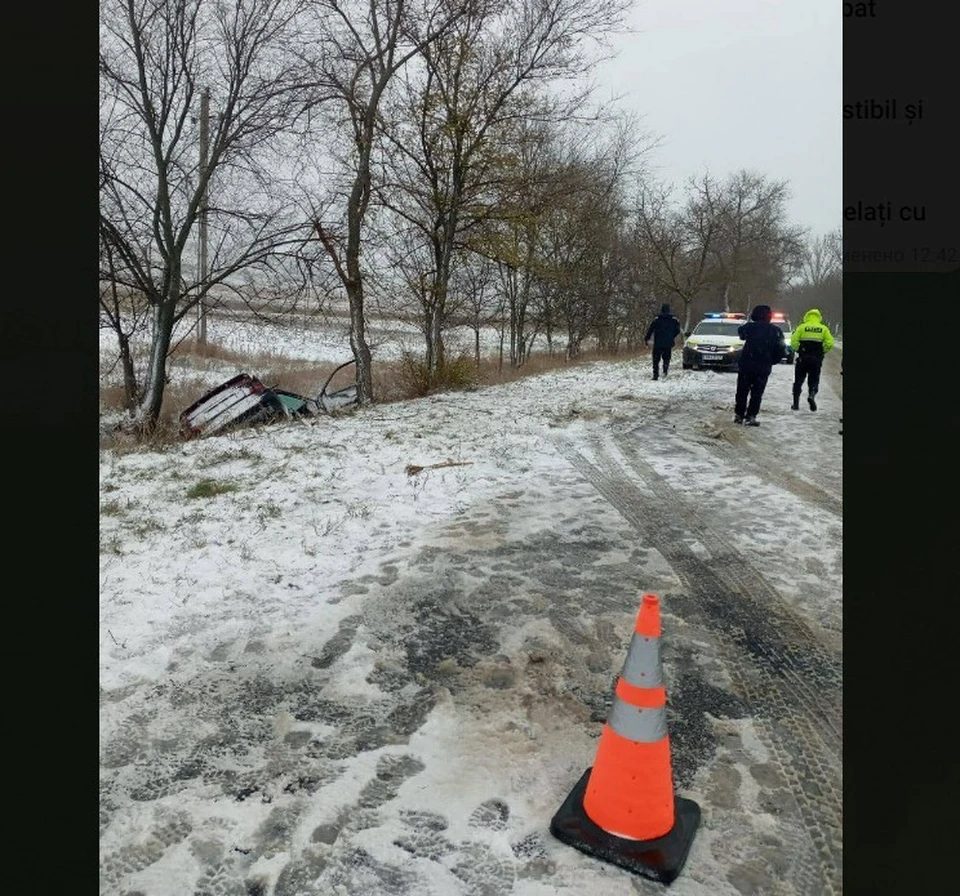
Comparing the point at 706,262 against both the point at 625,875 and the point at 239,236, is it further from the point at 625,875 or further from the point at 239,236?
the point at 625,875

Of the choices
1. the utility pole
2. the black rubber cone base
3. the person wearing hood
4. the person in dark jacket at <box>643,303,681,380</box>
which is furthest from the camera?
the person in dark jacket at <box>643,303,681,380</box>

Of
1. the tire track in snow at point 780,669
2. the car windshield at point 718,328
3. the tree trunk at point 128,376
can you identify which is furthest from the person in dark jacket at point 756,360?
the tree trunk at point 128,376

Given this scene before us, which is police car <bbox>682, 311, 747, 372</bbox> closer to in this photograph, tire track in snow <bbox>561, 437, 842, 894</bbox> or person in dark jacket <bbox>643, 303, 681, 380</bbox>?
person in dark jacket <bbox>643, 303, 681, 380</bbox>

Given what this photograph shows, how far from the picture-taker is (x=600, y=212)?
26203mm

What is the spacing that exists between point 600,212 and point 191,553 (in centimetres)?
2424

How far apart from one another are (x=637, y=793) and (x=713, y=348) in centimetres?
1827

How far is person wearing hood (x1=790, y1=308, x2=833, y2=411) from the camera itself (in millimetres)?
11578

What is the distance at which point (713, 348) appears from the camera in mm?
19203

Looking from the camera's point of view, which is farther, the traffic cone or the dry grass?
the dry grass

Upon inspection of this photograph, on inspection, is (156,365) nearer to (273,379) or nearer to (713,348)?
(273,379)

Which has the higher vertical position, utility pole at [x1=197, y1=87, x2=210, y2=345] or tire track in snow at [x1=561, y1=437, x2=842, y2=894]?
utility pole at [x1=197, y1=87, x2=210, y2=345]

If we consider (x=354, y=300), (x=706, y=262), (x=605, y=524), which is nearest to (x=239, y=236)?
(x=354, y=300)

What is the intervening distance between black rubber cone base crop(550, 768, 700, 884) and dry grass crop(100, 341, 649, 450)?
331 inches

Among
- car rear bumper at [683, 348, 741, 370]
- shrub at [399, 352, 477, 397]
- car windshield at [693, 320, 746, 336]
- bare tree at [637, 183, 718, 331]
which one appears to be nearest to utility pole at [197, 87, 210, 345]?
shrub at [399, 352, 477, 397]
